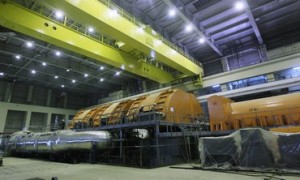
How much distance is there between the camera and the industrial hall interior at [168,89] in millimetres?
5291

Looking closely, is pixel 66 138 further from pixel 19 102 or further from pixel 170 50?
pixel 19 102

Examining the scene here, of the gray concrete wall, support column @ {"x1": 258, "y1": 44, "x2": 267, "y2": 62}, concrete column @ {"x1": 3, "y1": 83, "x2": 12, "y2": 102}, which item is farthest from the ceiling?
the gray concrete wall

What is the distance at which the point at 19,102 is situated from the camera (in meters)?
22.4

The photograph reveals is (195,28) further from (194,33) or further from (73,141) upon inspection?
(73,141)

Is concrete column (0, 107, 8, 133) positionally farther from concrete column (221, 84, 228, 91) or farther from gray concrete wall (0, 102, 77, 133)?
concrete column (221, 84, 228, 91)

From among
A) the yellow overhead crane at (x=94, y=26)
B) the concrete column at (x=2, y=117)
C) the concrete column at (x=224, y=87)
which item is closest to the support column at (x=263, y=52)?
the concrete column at (x=224, y=87)

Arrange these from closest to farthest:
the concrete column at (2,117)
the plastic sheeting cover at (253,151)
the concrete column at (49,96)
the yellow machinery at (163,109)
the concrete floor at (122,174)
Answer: the concrete floor at (122,174), the plastic sheeting cover at (253,151), the yellow machinery at (163,109), the concrete column at (2,117), the concrete column at (49,96)

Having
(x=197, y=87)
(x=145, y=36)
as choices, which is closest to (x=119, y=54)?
(x=145, y=36)

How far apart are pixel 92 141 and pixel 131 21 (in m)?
5.70

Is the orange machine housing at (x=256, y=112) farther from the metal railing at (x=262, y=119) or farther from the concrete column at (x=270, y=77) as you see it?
the concrete column at (x=270, y=77)

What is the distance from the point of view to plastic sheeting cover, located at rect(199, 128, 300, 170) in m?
4.45

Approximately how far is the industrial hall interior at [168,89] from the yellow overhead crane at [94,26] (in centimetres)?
4

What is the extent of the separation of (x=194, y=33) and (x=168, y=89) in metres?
4.46

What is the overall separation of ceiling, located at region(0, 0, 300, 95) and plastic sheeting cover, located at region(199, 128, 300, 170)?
280 inches
